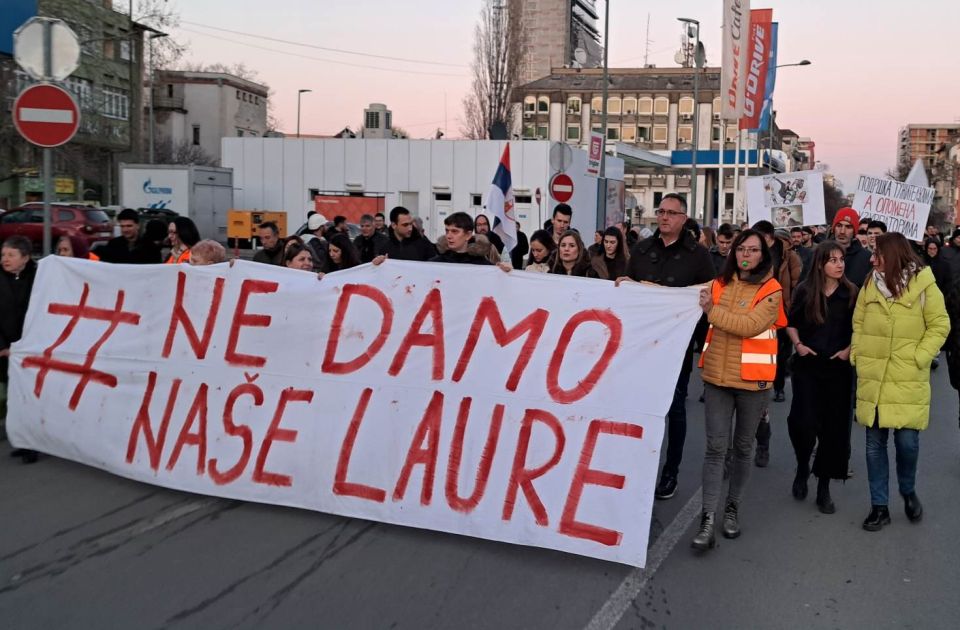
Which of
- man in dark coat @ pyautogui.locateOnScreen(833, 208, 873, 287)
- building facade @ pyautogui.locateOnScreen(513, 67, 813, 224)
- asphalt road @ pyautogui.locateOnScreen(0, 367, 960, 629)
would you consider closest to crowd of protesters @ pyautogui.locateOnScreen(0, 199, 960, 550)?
asphalt road @ pyautogui.locateOnScreen(0, 367, 960, 629)

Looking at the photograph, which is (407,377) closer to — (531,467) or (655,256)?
(531,467)

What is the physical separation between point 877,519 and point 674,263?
2016mm

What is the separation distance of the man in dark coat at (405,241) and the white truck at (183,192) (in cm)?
2933

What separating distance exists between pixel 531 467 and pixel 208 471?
2102 mm

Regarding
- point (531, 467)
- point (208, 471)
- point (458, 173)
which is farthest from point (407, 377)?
point (458, 173)

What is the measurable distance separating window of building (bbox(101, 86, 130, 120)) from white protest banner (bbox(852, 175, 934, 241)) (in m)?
31.2

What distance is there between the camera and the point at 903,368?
570cm

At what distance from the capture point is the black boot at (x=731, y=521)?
5.59 m

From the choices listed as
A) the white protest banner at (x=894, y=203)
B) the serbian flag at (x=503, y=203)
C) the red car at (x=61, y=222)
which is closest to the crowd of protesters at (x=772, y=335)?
the serbian flag at (x=503, y=203)

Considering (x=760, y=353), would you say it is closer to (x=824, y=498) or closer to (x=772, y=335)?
(x=772, y=335)

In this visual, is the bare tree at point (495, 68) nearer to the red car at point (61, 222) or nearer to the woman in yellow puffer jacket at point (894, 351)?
the red car at point (61, 222)

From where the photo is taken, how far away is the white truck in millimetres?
37375

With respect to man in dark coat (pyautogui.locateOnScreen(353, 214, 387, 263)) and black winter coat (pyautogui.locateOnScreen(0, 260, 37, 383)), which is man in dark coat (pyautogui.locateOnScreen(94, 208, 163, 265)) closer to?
black winter coat (pyautogui.locateOnScreen(0, 260, 37, 383))

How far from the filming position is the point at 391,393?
5.62 metres
